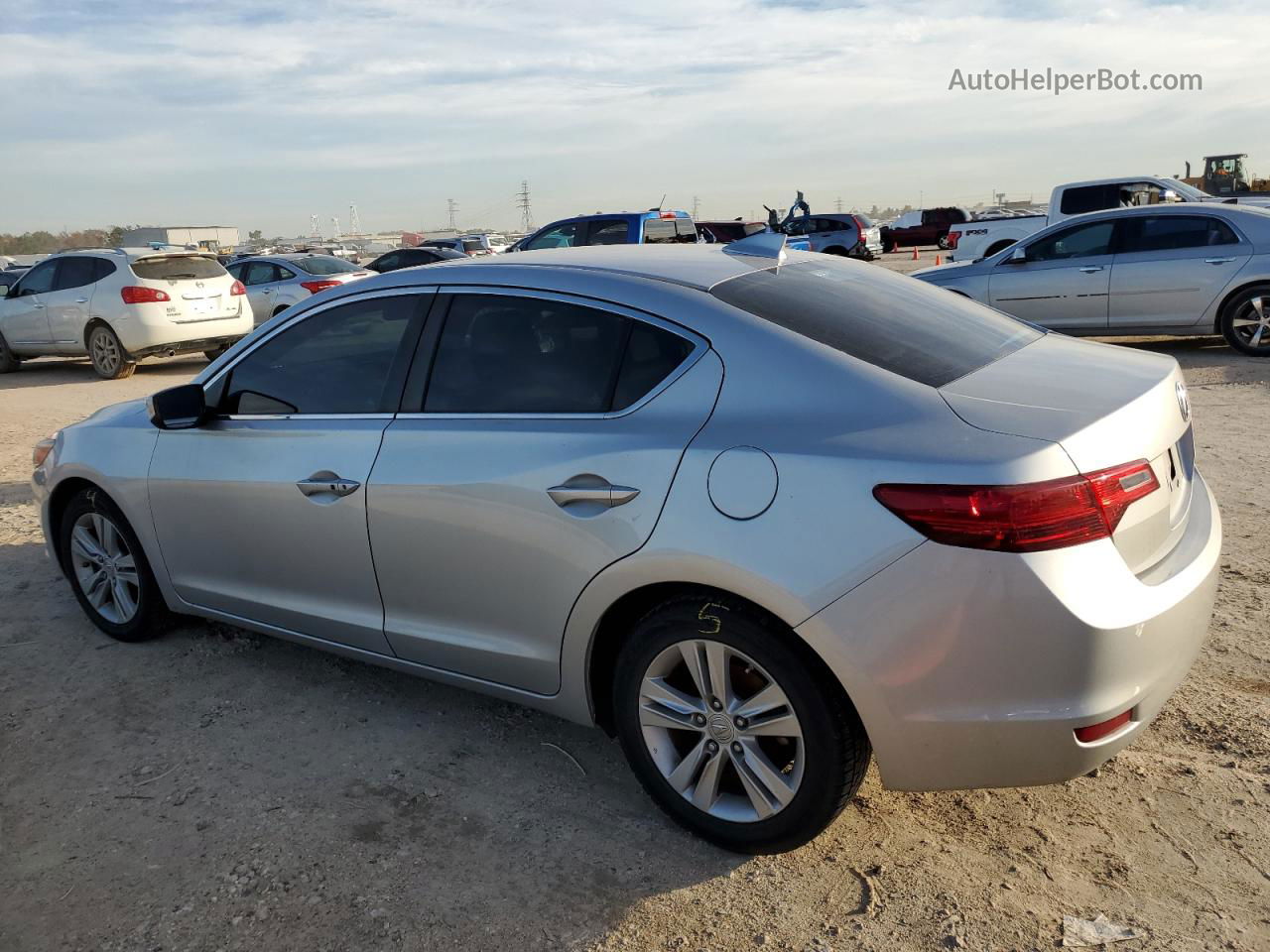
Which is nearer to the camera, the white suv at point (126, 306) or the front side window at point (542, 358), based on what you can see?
the front side window at point (542, 358)

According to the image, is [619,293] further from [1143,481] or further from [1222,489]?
[1222,489]

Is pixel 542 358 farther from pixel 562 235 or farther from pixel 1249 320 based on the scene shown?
pixel 562 235

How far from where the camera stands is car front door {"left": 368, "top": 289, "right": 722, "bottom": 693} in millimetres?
2844

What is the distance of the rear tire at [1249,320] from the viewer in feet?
33.0

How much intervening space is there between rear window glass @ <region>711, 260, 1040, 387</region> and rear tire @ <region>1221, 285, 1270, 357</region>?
26.1ft

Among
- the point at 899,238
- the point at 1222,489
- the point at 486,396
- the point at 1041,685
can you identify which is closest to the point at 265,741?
the point at 486,396

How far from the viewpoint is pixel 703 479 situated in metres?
2.67

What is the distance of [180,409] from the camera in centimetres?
393

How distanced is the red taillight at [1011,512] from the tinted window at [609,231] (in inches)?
482

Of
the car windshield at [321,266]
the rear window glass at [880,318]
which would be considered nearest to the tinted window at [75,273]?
the car windshield at [321,266]

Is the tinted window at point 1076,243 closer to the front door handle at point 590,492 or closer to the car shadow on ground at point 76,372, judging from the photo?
the front door handle at point 590,492

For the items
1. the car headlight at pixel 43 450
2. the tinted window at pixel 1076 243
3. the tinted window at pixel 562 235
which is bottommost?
the car headlight at pixel 43 450

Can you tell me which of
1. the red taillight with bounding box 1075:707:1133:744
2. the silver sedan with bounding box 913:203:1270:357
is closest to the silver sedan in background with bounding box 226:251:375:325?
the silver sedan with bounding box 913:203:1270:357

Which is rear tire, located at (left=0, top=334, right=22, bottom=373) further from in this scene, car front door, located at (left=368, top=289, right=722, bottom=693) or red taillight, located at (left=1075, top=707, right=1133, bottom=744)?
red taillight, located at (left=1075, top=707, right=1133, bottom=744)
